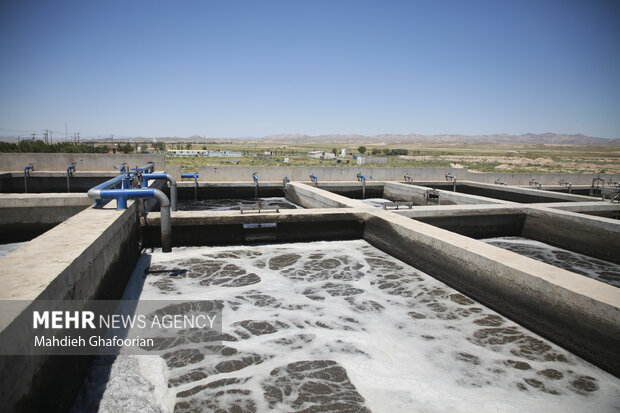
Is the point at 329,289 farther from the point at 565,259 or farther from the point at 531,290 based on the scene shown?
the point at 565,259

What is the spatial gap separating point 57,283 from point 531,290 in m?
5.86

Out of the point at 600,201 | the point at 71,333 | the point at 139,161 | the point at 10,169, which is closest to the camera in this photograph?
the point at 71,333

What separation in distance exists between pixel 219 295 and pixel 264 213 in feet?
10.2

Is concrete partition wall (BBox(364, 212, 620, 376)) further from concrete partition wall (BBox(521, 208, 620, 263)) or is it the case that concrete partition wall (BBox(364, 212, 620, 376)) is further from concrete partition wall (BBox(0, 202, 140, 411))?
concrete partition wall (BBox(0, 202, 140, 411))

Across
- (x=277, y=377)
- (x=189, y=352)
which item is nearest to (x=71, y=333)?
(x=189, y=352)

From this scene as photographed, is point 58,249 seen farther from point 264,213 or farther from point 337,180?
point 337,180

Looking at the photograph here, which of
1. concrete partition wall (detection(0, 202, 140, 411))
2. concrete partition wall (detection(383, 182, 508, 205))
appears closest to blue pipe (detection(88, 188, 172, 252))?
concrete partition wall (detection(0, 202, 140, 411))

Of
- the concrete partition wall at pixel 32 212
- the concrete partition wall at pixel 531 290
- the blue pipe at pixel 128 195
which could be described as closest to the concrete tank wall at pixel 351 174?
the concrete partition wall at pixel 32 212

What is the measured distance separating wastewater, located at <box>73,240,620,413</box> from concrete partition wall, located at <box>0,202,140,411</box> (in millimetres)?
498

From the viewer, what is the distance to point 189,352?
500 cm

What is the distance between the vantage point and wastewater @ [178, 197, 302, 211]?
14.8 m

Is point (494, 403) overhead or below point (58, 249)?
below

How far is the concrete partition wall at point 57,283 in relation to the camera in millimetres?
2803

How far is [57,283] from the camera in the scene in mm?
3646
